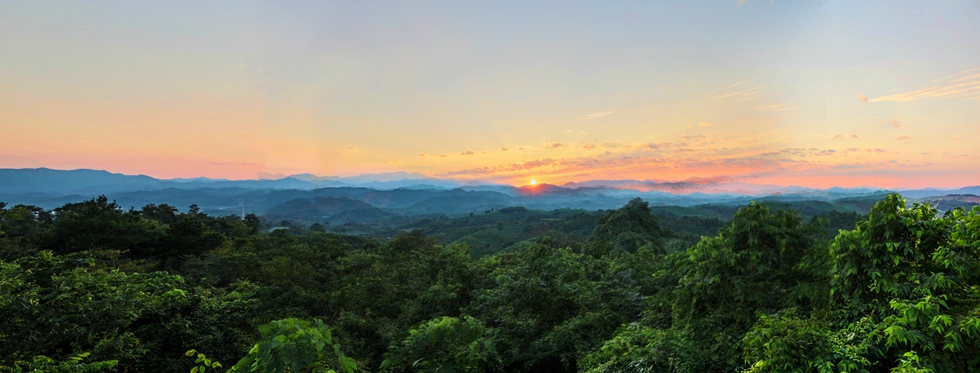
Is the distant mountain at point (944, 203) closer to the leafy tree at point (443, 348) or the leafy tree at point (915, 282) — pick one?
the leafy tree at point (915, 282)

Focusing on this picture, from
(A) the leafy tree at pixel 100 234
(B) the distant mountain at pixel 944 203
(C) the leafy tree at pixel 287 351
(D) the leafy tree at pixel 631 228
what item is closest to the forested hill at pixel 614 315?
(C) the leafy tree at pixel 287 351

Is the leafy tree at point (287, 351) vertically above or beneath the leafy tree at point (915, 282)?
beneath

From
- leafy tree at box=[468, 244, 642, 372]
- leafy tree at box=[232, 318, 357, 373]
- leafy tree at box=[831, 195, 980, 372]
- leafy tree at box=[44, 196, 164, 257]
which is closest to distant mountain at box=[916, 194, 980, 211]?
leafy tree at box=[831, 195, 980, 372]

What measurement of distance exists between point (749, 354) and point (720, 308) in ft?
6.67

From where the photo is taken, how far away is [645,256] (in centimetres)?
1859

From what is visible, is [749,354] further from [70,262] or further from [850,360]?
[70,262]

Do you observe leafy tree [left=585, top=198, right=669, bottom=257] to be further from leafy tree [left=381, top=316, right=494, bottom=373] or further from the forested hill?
leafy tree [left=381, top=316, right=494, bottom=373]

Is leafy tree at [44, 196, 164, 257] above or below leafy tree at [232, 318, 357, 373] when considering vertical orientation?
below

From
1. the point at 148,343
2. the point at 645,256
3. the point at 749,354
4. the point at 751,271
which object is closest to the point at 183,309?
the point at 148,343

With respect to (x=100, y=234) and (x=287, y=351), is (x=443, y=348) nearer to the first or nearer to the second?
(x=287, y=351)

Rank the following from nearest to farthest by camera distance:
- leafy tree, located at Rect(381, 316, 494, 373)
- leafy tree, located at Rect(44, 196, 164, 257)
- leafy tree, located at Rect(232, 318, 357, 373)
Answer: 1. leafy tree, located at Rect(232, 318, 357, 373)
2. leafy tree, located at Rect(381, 316, 494, 373)
3. leafy tree, located at Rect(44, 196, 164, 257)

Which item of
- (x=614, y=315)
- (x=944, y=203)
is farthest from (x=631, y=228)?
(x=944, y=203)

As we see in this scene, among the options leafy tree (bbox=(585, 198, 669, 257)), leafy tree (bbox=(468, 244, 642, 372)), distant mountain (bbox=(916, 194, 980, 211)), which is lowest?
leafy tree (bbox=(585, 198, 669, 257))

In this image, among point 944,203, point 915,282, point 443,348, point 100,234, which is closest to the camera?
point 915,282
